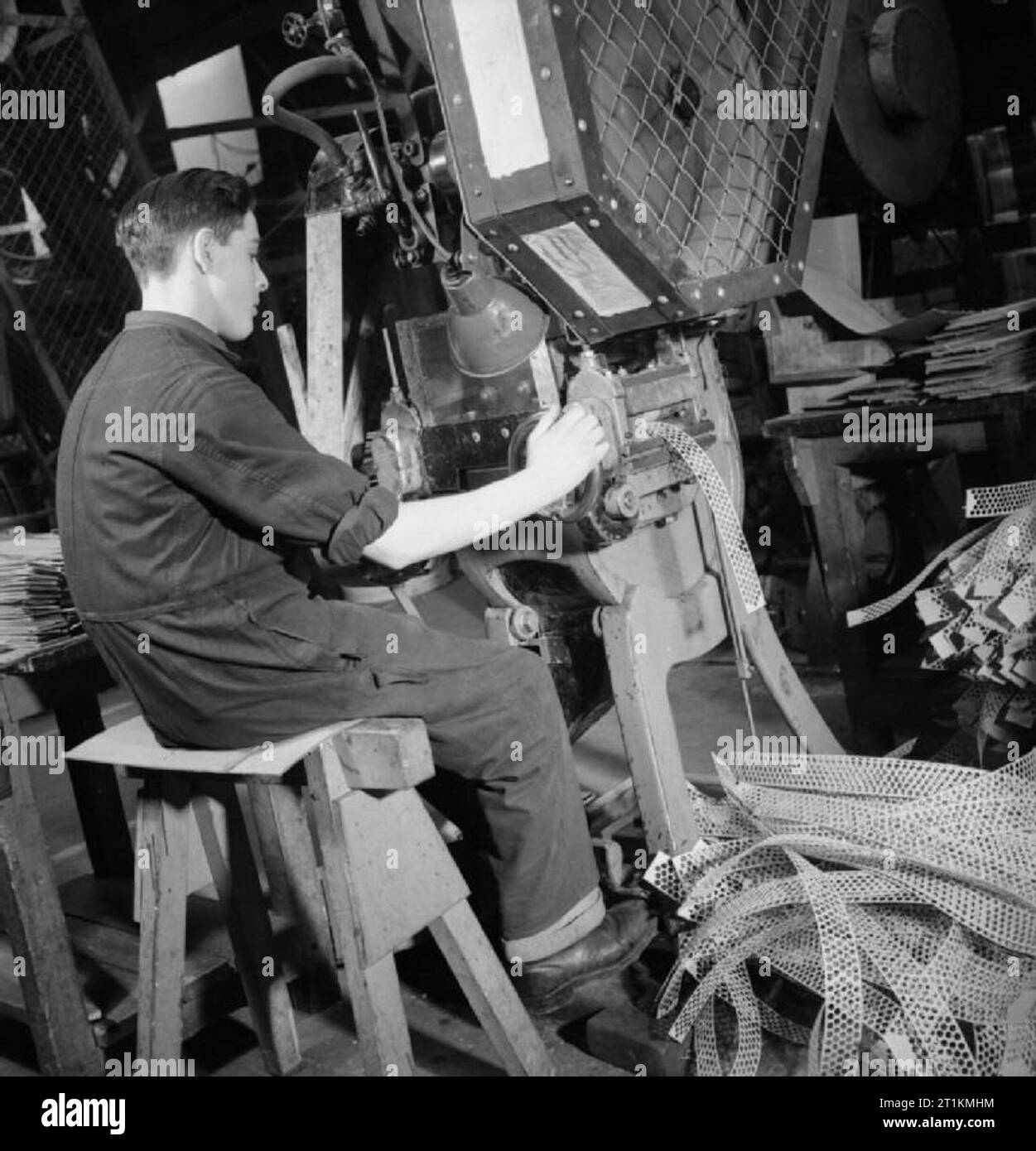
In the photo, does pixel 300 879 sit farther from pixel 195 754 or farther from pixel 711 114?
pixel 711 114

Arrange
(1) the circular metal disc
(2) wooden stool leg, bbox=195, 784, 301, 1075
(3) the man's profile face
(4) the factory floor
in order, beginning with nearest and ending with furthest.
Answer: (3) the man's profile face → (4) the factory floor → (2) wooden stool leg, bbox=195, 784, 301, 1075 → (1) the circular metal disc

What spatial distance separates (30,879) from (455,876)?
92 centimetres

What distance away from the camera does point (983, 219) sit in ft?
12.5

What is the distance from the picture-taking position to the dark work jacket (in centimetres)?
177

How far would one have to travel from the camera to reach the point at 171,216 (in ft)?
6.23

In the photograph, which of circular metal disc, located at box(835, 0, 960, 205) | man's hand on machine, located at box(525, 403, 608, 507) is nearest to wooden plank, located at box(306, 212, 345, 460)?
man's hand on machine, located at box(525, 403, 608, 507)

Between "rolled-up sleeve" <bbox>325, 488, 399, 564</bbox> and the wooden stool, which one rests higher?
"rolled-up sleeve" <bbox>325, 488, 399, 564</bbox>

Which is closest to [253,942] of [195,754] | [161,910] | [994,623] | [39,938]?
[161,910]

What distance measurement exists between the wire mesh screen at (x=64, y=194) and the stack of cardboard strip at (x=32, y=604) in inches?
120

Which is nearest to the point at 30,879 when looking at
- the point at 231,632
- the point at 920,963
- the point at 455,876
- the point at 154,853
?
the point at 154,853

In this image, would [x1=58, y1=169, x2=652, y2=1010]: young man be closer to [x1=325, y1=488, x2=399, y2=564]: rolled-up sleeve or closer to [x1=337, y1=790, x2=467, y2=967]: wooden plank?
[x1=325, y1=488, x2=399, y2=564]: rolled-up sleeve

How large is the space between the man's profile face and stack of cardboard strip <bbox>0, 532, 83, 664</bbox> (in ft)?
2.11

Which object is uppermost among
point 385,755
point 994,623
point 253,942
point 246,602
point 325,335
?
point 325,335

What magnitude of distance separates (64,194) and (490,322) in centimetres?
397
